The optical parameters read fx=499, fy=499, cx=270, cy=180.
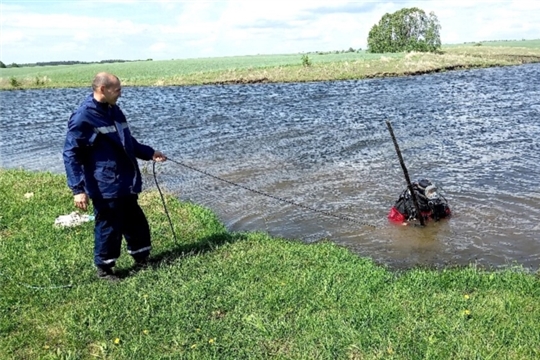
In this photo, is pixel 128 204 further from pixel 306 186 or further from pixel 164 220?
pixel 306 186

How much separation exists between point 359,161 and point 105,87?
34.8 feet

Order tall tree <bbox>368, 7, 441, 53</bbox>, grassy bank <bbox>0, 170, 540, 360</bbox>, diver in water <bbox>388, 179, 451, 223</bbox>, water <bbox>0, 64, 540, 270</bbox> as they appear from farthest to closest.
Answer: tall tree <bbox>368, 7, 441, 53</bbox>, diver in water <bbox>388, 179, 451, 223</bbox>, water <bbox>0, 64, 540, 270</bbox>, grassy bank <bbox>0, 170, 540, 360</bbox>

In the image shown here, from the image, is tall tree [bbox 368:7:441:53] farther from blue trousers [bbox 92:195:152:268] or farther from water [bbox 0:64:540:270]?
blue trousers [bbox 92:195:152:268]

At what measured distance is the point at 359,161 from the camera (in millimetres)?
15906

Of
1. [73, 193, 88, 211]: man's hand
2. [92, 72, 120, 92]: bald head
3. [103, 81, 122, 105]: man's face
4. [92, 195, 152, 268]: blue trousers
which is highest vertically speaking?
[92, 72, 120, 92]: bald head

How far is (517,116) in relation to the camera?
2342 centimetres

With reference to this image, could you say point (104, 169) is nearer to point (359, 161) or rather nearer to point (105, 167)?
point (105, 167)

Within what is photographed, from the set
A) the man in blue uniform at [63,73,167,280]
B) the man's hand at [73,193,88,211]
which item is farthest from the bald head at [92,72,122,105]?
the man's hand at [73,193,88,211]

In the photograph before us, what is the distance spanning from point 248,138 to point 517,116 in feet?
42.1

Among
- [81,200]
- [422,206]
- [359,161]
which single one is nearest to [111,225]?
[81,200]

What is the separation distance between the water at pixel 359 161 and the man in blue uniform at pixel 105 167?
3800mm

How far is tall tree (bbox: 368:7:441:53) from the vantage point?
92094mm

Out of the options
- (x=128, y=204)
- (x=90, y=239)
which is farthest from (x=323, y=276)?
(x=90, y=239)

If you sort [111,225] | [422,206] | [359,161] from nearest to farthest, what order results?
[111,225] → [422,206] → [359,161]
